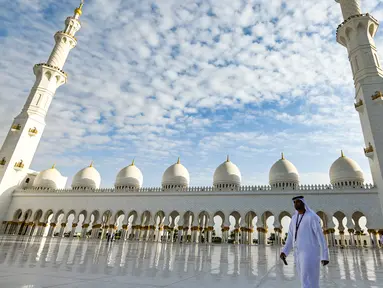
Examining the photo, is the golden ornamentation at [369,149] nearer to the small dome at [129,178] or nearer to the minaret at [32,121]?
the small dome at [129,178]

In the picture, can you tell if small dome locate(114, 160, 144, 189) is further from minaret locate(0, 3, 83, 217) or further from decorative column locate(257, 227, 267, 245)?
decorative column locate(257, 227, 267, 245)

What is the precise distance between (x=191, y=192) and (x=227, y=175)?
4558 millimetres

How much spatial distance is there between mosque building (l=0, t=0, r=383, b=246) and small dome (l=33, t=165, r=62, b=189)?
0.11m

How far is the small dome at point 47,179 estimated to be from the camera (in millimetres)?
30469

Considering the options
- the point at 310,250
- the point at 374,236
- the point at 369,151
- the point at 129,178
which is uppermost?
the point at 369,151

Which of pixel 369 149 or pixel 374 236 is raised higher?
pixel 369 149

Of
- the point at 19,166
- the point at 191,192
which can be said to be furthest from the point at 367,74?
the point at 19,166

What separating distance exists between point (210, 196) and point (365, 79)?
52.2 ft

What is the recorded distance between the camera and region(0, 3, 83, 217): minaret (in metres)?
27.4

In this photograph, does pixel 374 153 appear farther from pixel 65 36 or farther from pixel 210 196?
pixel 65 36

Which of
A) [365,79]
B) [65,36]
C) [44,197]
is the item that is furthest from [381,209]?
[65,36]

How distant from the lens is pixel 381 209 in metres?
17.4

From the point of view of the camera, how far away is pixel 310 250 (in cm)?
310

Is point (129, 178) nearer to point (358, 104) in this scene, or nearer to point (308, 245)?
point (358, 104)
